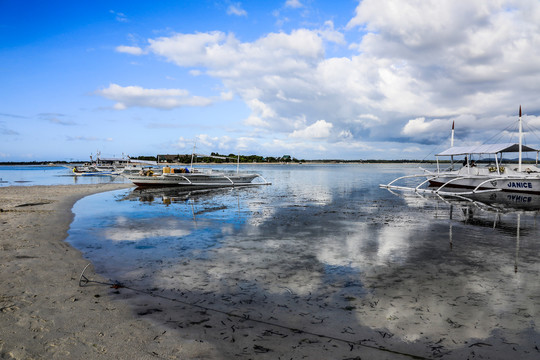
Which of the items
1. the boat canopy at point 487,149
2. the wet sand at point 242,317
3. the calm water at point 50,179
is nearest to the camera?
the wet sand at point 242,317

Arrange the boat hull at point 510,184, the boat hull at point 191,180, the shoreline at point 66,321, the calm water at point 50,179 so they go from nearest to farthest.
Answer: the shoreline at point 66,321 → the boat hull at point 510,184 → the boat hull at point 191,180 → the calm water at point 50,179

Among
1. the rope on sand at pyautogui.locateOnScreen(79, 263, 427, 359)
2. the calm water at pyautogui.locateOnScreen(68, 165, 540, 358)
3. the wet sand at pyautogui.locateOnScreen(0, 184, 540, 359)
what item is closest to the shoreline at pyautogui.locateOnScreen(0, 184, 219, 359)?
the wet sand at pyautogui.locateOnScreen(0, 184, 540, 359)

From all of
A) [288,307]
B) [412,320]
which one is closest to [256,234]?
[288,307]

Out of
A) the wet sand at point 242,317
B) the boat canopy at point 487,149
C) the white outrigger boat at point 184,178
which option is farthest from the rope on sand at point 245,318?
the boat canopy at point 487,149

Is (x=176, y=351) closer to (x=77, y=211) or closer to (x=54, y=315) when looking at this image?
(x=54, y=315)

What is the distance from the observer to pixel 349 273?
935cm

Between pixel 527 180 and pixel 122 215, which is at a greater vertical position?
pixel 527 180

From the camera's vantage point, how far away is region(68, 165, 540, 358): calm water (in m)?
6.12

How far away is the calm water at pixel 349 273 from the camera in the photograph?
20.1 ft

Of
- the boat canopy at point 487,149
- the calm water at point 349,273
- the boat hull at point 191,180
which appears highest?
the boat canopy at point 487,149

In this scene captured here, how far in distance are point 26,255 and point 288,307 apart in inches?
365

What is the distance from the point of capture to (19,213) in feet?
61.6

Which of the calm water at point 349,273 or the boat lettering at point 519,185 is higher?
the boat lettering at point 519,185

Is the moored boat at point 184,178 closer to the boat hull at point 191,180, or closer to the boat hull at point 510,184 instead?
the boat hull at point 191,180
